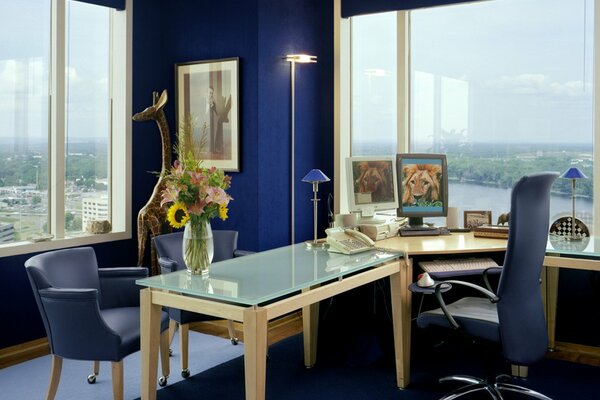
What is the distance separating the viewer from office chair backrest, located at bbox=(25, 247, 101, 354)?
300 cm

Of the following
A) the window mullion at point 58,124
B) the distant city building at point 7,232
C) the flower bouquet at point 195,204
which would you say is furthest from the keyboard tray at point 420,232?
the distant city building at point 7,232

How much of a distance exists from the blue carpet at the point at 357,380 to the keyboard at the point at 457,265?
0.65m

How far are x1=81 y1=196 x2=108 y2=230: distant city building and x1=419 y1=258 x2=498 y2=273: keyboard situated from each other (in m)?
2.37

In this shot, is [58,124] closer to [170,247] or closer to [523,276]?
[170,247]

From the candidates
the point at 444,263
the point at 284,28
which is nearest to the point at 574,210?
the point at 444,263

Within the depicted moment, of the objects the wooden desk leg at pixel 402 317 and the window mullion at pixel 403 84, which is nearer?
the wooden desk leg at pixel 402 317

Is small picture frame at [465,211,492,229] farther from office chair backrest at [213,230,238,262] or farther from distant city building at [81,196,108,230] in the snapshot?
distant city building at [81,196,108,230]

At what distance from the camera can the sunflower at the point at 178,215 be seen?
2.86 m

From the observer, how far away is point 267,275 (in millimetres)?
2848

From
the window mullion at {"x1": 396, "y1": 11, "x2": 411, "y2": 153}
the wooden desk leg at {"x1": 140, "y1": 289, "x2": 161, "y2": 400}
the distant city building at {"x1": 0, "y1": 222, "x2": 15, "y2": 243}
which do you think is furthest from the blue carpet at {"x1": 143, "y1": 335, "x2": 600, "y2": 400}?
the window mullion at {"x1": 396, "y1": 11, "x2": 411, "y2": 153}

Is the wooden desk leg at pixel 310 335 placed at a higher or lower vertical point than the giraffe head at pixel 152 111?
lower

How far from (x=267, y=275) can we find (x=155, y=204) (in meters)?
1.83

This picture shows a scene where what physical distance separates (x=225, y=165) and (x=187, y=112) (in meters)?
0.54

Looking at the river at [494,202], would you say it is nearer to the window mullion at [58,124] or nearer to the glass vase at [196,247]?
the glass vase at [196,247]
